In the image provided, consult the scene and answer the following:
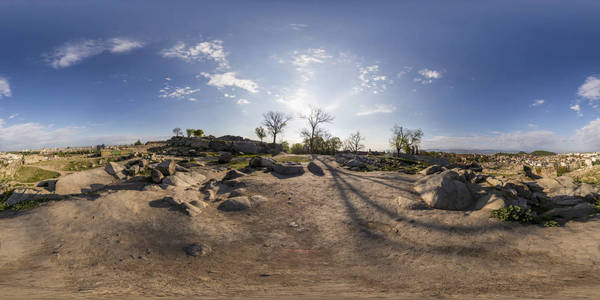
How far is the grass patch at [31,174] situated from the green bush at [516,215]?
30.4 meters

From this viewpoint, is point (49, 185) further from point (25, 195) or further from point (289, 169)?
point (289, 169)

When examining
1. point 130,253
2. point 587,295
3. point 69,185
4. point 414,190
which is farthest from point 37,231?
point 414,190

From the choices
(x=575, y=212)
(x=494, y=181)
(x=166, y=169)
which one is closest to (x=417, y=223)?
(x=575, y=212)

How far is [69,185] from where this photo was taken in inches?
588

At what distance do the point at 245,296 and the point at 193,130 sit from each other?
8844cm

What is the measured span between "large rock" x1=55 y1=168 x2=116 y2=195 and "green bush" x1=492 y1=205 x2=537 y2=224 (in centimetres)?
2306

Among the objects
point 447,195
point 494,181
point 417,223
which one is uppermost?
point 494,181

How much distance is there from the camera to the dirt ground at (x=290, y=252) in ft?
18.4

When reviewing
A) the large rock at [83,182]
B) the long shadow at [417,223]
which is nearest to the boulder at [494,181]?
the long shadow at [417,223]

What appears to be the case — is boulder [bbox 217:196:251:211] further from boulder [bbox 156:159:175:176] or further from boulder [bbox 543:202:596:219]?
boulder [bbox 543:202:596:219]

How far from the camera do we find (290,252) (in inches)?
318

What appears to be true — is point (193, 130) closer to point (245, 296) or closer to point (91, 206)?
point (91, 206)

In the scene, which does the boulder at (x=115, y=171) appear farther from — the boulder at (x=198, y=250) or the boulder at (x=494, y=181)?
the boulder at (x=494, y=181)

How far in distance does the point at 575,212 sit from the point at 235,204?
15.3 metres
